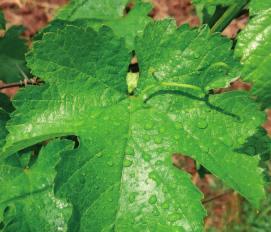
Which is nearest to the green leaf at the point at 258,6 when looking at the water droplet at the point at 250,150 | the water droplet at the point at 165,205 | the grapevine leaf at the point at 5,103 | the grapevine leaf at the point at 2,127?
the water droplet at the point at 250,150

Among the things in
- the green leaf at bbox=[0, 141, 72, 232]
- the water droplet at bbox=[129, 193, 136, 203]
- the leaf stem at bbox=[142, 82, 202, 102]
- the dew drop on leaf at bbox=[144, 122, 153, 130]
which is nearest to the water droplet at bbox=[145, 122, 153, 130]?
the dew drop on leaf at bbox=[144, 122, 153, 130]

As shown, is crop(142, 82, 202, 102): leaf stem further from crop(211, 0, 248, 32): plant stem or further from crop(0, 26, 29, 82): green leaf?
crop(0, 26, 29, 82): green leaf

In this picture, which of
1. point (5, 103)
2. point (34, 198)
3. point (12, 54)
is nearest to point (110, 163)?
point (34, 198)

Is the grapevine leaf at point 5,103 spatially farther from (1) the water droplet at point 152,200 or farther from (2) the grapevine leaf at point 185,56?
(1) the water droplet at point 152,200

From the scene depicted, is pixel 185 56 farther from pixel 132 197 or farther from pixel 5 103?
pixel 5 103

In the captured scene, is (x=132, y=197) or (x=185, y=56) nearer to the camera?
(x=132, y=197)

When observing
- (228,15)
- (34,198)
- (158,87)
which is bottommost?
(34,198)
